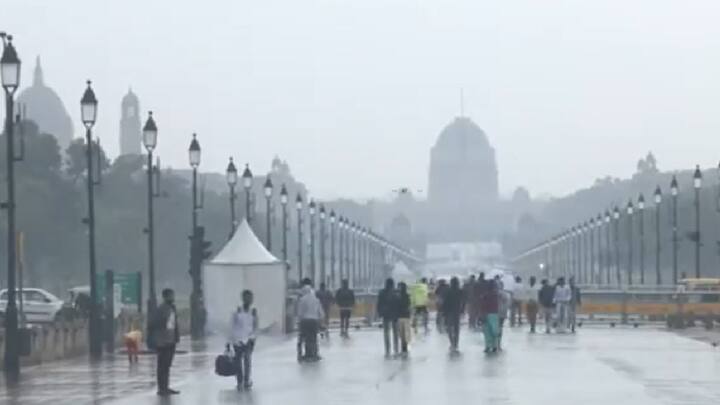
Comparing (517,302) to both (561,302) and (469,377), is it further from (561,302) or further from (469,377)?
(469,377)

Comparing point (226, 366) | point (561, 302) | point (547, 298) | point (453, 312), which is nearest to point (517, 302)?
point (547, 298)

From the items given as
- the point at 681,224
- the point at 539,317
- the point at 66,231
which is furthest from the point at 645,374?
the point at 681,224

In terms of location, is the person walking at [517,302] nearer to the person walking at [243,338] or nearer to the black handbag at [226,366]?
the person walking at [243,338]

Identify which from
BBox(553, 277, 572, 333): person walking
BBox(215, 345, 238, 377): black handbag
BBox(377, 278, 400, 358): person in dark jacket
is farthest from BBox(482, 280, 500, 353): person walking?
BBox(215, 345, 238, 377): black handbag

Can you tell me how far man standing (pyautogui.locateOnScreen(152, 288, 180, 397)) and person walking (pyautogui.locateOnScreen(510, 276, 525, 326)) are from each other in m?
34.3

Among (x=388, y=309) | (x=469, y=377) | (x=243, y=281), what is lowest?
(x=469, y=377)

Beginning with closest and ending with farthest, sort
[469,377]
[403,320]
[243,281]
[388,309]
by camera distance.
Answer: [469,377], [403,320], [388,309], [243,281]

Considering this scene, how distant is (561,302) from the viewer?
59.7 meters

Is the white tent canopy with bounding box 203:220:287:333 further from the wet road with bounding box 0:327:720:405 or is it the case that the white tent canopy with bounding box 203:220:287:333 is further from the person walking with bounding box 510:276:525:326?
the person walking with bounding box 510:276:525:326

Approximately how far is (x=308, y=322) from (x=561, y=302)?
61.6ft

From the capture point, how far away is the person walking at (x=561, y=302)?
5912cm

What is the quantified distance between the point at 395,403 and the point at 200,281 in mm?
29990

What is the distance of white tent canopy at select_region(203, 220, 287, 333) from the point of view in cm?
5459

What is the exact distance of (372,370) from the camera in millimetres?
38219
